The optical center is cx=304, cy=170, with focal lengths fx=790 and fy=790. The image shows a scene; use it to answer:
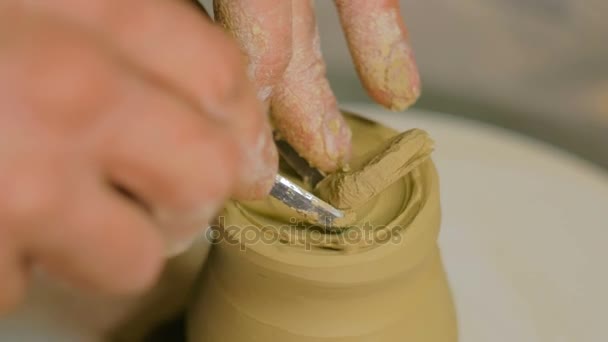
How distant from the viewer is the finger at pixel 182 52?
0.43m

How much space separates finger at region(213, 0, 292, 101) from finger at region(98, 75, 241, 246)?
0.74 ft

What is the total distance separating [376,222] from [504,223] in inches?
15.9

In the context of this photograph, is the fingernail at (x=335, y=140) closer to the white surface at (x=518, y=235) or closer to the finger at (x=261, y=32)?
the finger at (x=261, y=32)

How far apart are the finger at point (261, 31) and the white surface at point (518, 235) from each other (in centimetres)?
50

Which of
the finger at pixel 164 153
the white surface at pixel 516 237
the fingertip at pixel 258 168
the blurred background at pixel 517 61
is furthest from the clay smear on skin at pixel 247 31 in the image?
the blurred background at pixel 517 61

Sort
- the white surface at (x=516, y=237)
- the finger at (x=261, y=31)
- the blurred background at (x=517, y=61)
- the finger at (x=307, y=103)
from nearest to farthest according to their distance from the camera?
the finger at (x=261, y=31)
the finger at (x=307, y=103)
the white surface at (x=516, y=237)
the blurred background at (x=517, y=61)

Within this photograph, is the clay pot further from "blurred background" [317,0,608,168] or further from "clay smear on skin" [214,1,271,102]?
"blurred background" [317,0,608,168]

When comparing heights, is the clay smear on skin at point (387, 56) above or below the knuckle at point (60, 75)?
below

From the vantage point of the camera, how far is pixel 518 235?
1.12 m

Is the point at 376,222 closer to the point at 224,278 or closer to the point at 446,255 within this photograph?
the point at 224,278

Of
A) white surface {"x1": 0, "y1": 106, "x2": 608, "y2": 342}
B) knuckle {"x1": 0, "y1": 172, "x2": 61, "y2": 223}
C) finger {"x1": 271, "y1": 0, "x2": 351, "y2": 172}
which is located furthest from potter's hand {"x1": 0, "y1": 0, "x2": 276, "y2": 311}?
white surface {"x1": 0, "y1": 106, "x2": 608, "y2": 342}

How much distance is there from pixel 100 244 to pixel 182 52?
115 mm

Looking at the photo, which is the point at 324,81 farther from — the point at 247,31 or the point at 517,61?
the point at 517,61

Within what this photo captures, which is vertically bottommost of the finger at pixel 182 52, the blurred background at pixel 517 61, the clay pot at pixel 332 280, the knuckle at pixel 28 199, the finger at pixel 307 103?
the blurred background at pixel 517 61
